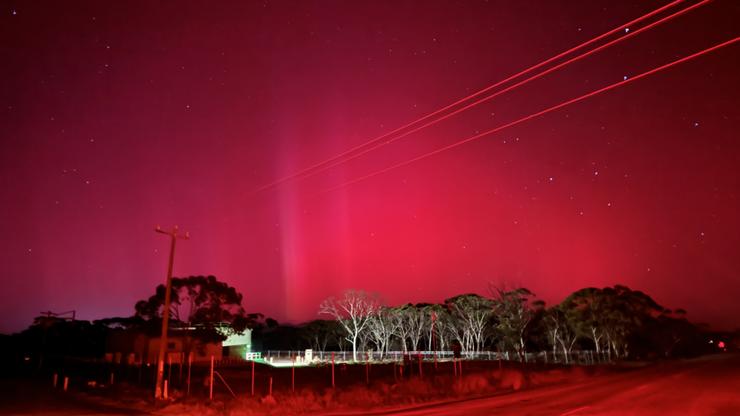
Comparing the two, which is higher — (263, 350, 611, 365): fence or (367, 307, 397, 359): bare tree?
(367, 307, 397, 359): bare tree

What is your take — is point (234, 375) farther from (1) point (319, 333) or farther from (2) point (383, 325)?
(1) point (319, 333)

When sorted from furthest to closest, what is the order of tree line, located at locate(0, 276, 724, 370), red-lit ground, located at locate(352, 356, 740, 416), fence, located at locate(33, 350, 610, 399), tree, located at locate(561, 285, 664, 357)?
tree, located at locate(561, 285, 664, 357) → tree line, located at locate(0, 276, 724, 370) → fence, located at locate(33, 350, 610, 399) → red-lit ground, located at locate(352, 356, 740, 416)

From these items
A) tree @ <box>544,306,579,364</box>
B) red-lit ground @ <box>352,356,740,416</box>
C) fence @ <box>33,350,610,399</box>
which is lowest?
red-lit ground @ <box>352,356,740,416</box>

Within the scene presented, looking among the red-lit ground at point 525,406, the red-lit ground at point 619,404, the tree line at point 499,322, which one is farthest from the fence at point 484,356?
the red-lit ground at point 525,406

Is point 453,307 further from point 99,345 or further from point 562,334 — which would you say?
point 99,345

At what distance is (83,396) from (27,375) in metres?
22.4

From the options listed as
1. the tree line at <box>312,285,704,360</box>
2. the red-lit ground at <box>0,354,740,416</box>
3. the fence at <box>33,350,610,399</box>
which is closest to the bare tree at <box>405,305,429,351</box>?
the tree line at <box>312,285,704,360</box>

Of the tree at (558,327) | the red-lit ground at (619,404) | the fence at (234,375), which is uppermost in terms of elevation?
the tree at (558,327)

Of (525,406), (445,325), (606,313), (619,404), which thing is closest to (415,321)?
(445,325)

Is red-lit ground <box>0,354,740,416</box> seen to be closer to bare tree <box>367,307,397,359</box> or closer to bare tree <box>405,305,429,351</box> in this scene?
bare tree <box>367,307,397,359</box>

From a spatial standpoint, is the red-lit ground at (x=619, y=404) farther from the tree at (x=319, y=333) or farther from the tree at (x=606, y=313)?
the tree at (x=319, y=333)

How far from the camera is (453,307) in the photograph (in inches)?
3250

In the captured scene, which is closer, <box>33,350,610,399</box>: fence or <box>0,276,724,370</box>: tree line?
<box>33,350,610,399</box>: fence

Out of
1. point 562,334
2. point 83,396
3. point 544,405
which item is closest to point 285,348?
point 562,334
